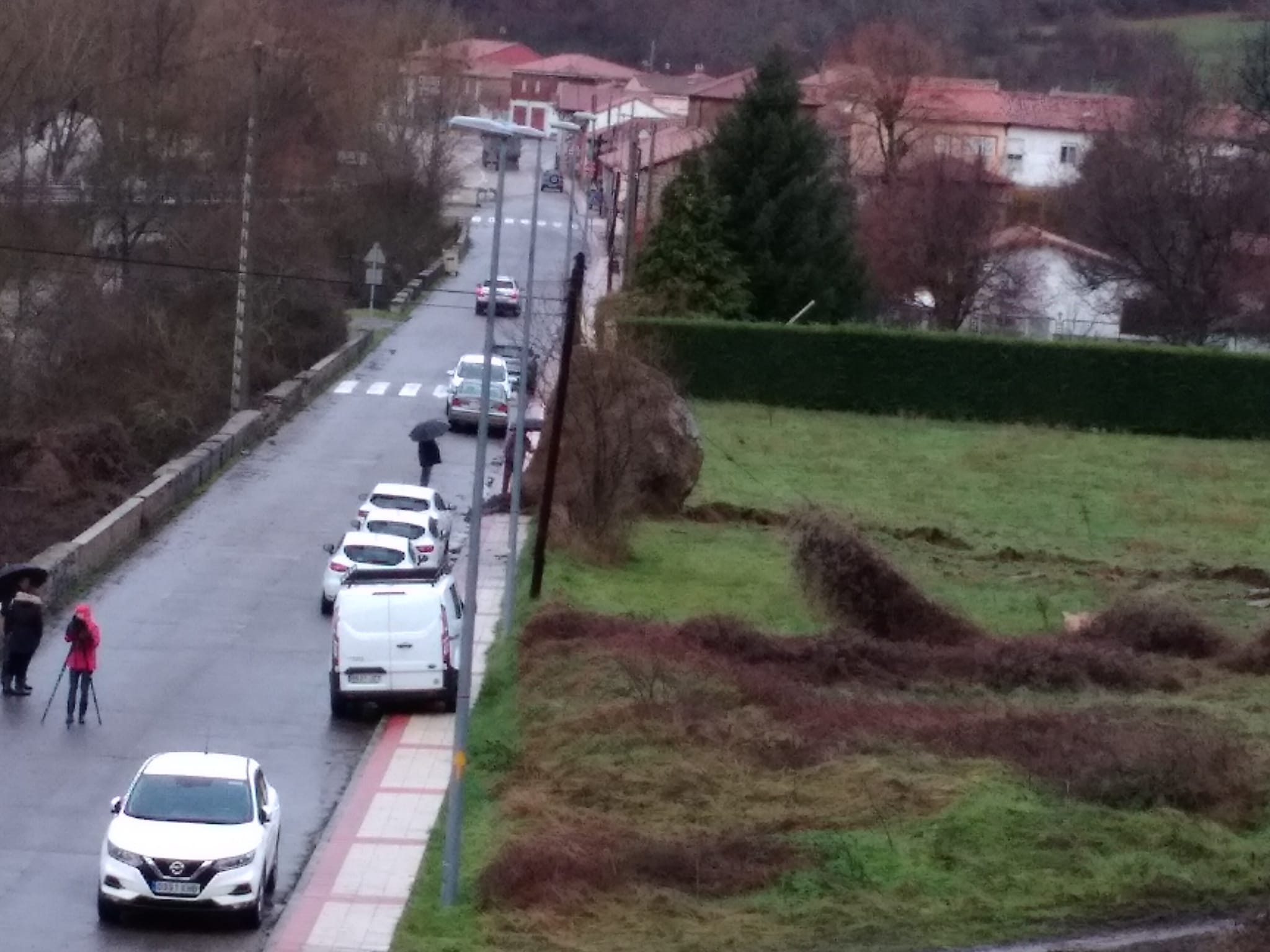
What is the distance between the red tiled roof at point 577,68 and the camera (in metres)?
148

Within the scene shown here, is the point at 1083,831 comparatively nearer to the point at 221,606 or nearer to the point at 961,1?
the point at 221,606

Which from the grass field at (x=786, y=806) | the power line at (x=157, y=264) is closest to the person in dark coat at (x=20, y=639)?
the grass field at (x=786, y=806)

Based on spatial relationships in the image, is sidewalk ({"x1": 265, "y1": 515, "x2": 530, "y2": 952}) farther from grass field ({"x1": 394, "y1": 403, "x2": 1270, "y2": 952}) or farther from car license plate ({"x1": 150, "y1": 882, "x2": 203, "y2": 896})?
car license plate ({"x1": 150, "y1": 882, "x2": 203, "y2": 896})

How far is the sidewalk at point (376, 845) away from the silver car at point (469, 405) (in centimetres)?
2098

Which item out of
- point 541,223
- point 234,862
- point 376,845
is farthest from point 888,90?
point 234,862

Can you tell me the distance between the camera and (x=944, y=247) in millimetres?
70875

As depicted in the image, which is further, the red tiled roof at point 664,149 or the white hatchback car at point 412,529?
the red tiled roof at point 664,149

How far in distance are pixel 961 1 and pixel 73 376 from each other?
4279 inches

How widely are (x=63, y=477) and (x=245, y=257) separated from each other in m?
6.36

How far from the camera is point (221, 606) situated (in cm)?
3234

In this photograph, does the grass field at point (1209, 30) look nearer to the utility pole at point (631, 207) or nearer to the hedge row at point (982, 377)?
the utility pole at point (631, 207)

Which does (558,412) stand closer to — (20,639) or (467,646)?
(20,639)

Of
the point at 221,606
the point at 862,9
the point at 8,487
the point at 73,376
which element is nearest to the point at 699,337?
the point at 73,376

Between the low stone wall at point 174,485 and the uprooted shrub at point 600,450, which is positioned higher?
the uprooted shrub at point 600,450
